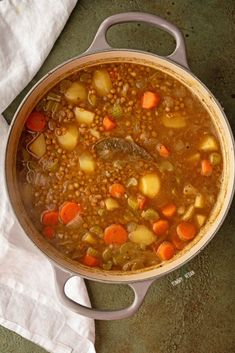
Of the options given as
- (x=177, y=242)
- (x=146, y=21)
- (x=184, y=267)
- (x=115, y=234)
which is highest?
(x=146, y=21)

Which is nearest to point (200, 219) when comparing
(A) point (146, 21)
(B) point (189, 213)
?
(B) point (189, 213)

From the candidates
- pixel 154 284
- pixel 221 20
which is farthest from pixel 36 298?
pixel 221 20

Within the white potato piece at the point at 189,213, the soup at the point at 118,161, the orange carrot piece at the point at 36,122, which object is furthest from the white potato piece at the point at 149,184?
the orange carrot piece at the point at 36,122

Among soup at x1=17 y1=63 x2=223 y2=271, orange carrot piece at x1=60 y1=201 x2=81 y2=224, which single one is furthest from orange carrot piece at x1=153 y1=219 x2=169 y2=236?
orange carrot piece at x1=60 y1=201 x2=81 y2=224

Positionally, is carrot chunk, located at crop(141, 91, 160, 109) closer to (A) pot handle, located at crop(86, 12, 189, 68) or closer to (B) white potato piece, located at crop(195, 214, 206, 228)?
(A) pot handle, located at crop(86, 12, 189, 68)

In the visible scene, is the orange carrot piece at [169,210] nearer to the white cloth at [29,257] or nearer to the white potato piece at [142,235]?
the white potato piece at [142,235]

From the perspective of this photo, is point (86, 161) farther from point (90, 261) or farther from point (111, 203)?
point (90, 261)
